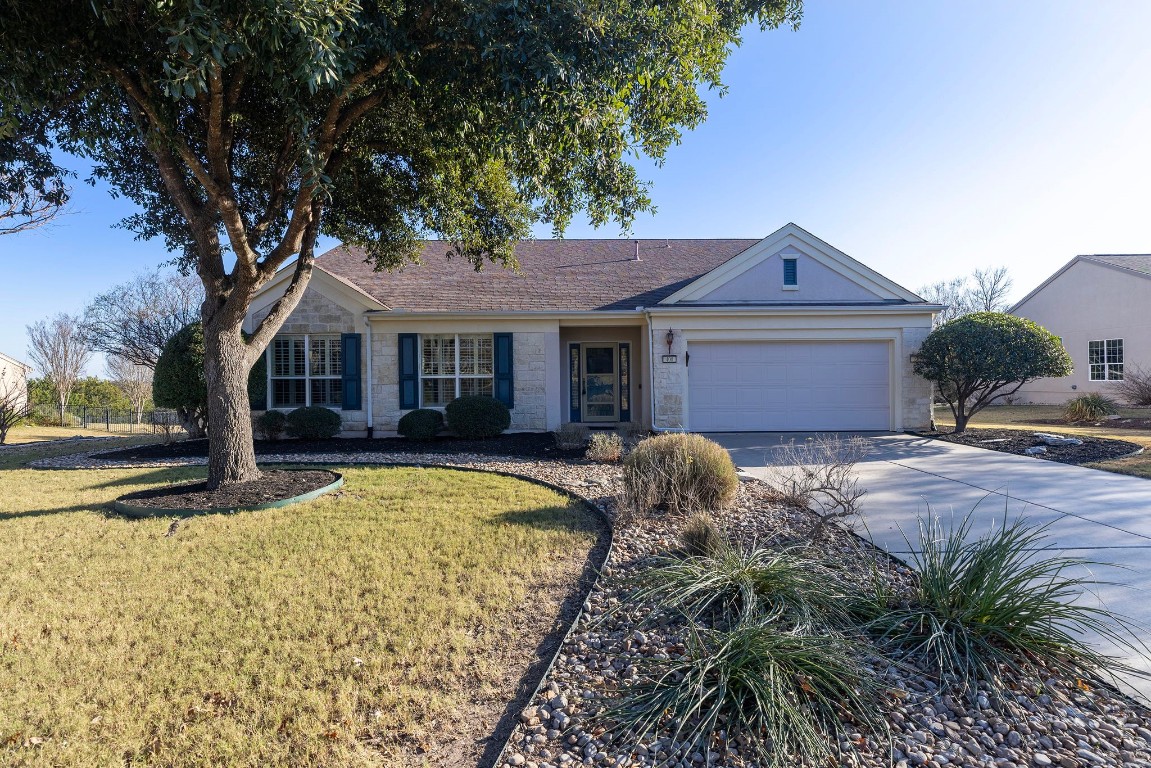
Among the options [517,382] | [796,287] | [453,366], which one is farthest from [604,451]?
[796,287]

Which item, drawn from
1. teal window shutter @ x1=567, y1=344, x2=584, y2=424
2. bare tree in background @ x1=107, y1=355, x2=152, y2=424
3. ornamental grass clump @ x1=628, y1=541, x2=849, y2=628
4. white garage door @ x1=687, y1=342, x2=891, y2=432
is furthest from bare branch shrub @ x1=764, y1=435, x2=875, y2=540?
bare tree in background @ x1=107, y1=355, x2=152, y2=424

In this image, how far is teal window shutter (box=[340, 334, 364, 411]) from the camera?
12.7 metres

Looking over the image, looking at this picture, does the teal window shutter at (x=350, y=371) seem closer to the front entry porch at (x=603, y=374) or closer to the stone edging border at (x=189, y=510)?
the front entry porch at (x=603, y=374)

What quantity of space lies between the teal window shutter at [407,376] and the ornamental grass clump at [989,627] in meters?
11.1

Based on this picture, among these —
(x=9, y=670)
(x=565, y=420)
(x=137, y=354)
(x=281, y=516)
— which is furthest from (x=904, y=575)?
(x=137, y=354)

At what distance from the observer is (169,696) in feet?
9.35

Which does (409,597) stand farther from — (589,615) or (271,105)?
(271,105)

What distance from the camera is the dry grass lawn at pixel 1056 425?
7.98m

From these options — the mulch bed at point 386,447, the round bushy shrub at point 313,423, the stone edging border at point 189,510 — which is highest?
the round bushy shrub at point 313,423

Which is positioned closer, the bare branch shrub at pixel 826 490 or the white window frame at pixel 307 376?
the bare branch shrub at pixel 826 490

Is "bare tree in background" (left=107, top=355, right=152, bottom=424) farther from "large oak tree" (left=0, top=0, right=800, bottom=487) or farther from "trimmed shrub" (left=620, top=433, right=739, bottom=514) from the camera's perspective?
"trimmed shrub" (left=620, top=433, right=739, bottom=514)

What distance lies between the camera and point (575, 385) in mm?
14578

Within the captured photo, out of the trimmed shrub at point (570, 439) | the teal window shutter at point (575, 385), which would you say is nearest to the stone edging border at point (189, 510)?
the trimmed shrub at point (570, 439)

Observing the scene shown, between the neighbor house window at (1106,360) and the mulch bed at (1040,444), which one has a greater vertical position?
the neighbor house window at (1106,360)
